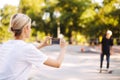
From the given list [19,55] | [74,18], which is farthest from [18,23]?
[74,18]

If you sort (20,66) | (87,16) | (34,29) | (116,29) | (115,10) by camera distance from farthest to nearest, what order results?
(34,29) → (87,16) → (116,29) → (115,10) → (20,66)

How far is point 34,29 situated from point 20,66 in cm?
A: 7031

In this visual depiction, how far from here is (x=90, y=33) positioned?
57438mm

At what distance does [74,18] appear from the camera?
6638 cm

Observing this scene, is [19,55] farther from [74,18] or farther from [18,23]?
[74,18]

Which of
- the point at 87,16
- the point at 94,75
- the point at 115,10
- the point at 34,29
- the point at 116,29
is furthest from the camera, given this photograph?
the point at 34,29

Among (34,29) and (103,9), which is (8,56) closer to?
(103,9)

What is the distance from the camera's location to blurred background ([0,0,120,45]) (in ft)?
181

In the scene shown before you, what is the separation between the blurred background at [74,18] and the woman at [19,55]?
47.6 metres

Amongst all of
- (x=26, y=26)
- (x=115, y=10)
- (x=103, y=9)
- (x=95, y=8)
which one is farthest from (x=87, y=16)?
(x=26, y=26)

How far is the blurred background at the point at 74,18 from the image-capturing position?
2169 inches

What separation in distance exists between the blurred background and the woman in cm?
4759

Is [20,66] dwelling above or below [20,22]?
below

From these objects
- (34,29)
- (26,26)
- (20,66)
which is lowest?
(34,29)
